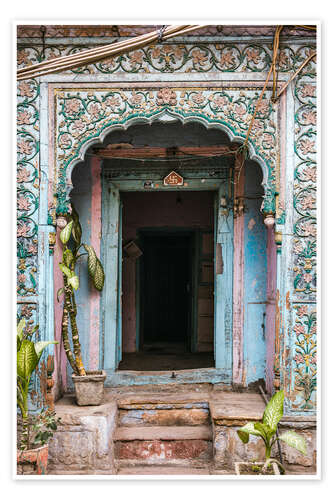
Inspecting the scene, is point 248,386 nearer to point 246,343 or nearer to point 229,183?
point 246,343

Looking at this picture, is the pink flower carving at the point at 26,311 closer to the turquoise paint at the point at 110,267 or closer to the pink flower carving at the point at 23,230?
the pink flower carving at the point at 23,230

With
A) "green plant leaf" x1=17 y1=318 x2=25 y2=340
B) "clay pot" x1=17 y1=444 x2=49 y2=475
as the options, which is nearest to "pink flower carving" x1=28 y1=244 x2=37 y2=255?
"green plant leaf" x1=17 y1=318 x2=25 y2=340

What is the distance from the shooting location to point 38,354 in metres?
3.88

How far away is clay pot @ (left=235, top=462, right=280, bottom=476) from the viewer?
11.2 feet

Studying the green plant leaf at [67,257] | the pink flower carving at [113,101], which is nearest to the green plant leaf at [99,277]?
the green plant leaf at [67,257]

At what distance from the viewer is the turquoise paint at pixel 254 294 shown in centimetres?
525

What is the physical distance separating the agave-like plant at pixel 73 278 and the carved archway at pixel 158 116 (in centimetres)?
47

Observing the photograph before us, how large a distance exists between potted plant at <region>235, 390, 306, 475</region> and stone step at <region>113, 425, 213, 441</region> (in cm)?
97

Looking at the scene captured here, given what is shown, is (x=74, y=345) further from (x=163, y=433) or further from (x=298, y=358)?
(x=298, y=358)

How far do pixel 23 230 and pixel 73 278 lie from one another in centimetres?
62
